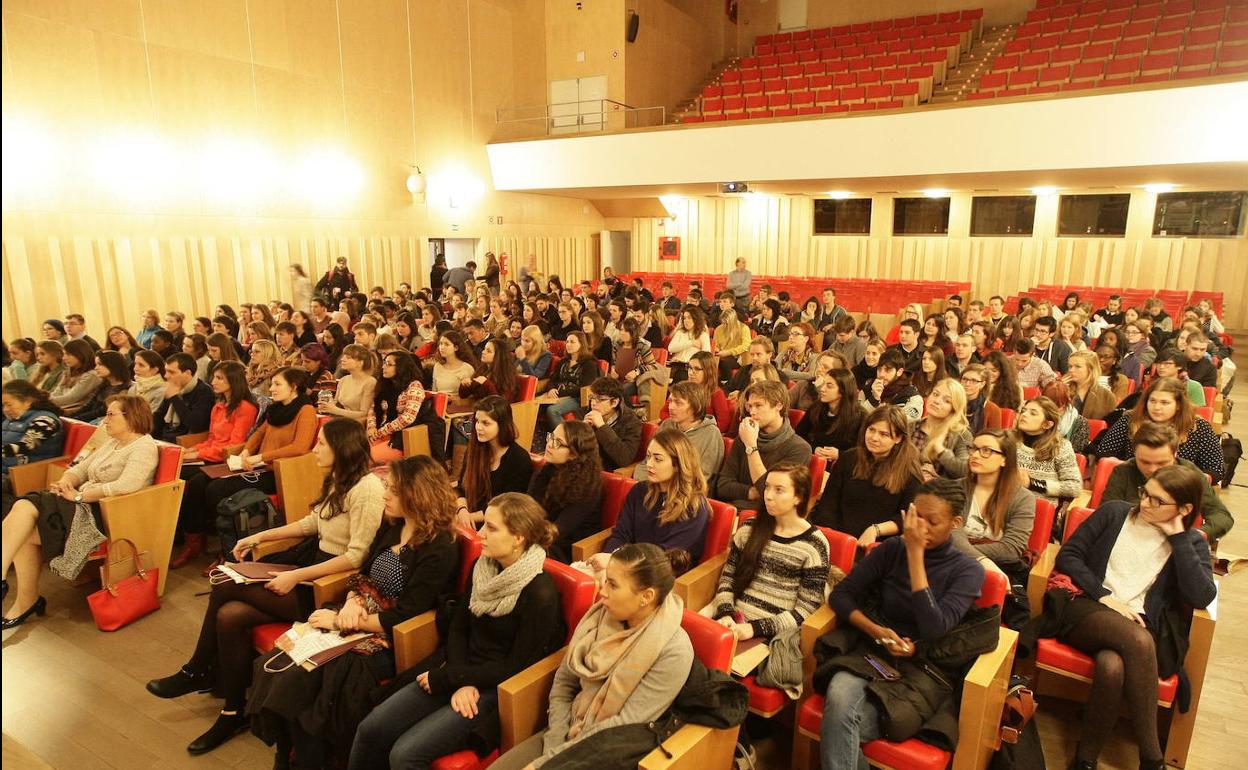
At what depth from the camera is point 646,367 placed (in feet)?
22.8

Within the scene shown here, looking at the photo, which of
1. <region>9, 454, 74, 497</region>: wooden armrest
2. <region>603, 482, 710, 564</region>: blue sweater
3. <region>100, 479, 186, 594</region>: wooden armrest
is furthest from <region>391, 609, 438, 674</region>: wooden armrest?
<region>9, 454, 74, 497</region>: wooden armrest

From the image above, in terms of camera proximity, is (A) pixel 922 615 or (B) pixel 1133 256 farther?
(B) pixel 1133 256

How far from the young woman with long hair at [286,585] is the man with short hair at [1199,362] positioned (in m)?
6.70

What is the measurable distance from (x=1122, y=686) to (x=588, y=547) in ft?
7.38

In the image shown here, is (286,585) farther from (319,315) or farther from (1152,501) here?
(319,315)

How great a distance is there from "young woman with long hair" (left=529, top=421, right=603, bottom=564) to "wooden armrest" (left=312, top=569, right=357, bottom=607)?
96 centimetres

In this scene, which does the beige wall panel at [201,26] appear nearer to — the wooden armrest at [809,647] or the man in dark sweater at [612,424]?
the man in dark sweater at [612,424]

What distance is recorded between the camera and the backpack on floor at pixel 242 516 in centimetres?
430

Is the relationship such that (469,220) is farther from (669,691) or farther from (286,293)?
(669,691)

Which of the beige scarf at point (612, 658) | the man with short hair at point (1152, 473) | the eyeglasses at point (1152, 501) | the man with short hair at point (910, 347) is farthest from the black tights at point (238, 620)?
the man with short hair at point (910, 347)

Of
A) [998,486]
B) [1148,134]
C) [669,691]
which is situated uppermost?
[1148,134]

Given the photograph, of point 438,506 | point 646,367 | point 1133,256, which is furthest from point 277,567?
point 1133,256

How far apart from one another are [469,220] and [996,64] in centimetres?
966

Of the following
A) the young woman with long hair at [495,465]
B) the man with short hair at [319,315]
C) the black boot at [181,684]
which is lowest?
the black boot at [181,684]
